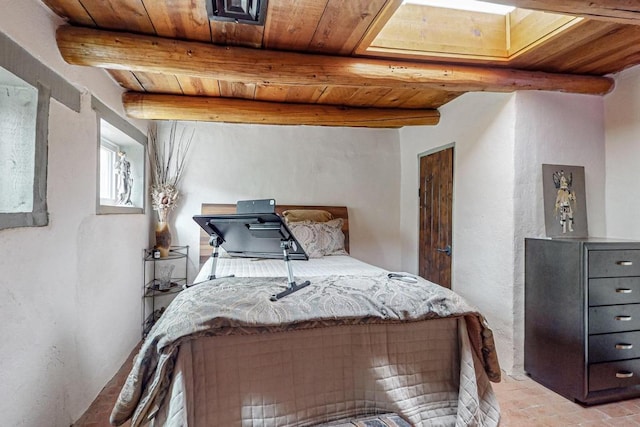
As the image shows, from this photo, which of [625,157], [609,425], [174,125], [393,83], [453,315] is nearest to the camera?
[453,315]

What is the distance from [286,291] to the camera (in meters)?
1.80

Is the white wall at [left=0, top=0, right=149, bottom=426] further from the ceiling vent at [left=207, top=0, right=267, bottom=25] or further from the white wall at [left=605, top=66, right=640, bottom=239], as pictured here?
the white wall at [left=605, top=66, right=640, bottom=239]

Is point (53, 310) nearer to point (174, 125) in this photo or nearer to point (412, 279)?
point (412, 279)

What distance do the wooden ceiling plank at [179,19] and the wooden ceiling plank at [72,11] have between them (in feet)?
1.09

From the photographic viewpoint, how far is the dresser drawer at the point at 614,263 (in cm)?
225

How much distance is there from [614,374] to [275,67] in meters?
3.02

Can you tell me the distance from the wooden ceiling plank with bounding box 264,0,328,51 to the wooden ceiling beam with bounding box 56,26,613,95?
0.08m

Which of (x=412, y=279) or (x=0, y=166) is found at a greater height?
(x=0, y=166)

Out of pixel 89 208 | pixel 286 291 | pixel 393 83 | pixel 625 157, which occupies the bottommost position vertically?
pixel 286 291

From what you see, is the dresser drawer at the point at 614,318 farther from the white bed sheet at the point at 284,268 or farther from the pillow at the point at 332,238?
the pillow at the point at 332,238

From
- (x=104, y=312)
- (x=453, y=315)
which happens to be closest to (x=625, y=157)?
(x=453, y=315)

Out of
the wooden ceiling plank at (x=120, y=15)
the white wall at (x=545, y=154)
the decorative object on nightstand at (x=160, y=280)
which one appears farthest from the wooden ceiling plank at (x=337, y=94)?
the decorative object on nightstand at (x=160, y=280)

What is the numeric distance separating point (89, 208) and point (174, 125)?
1.77m

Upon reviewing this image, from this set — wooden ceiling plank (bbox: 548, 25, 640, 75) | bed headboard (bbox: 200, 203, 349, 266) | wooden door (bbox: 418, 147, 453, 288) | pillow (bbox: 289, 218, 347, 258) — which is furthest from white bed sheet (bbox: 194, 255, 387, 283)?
wooden ceiling plank (bbox: 548, 25, 640, 75)
